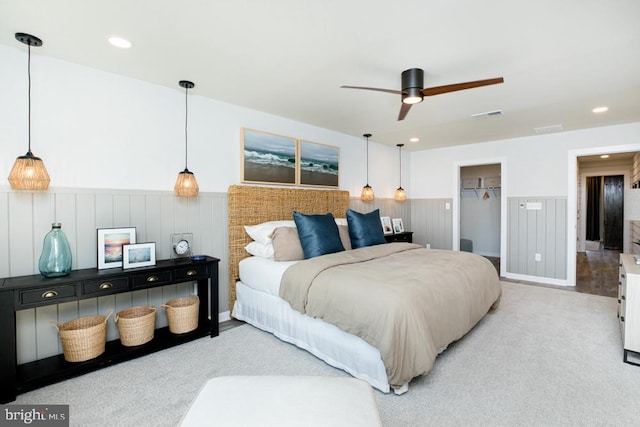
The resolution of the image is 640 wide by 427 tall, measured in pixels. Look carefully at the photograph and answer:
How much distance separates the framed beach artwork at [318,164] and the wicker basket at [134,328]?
2413mm

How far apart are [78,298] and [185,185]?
49.5 inches

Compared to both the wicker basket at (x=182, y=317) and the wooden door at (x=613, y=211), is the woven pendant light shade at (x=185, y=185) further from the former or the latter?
the wooden door at (x=613, y=211)

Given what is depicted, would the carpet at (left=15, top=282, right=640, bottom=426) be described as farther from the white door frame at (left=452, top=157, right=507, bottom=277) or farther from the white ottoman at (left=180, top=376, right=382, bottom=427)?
the white door frame at (left=452, top=157, right=507, bottom=277)

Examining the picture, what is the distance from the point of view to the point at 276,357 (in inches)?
101

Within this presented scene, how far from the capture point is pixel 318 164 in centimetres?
446

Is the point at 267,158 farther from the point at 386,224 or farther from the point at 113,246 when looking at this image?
the point at 386,224

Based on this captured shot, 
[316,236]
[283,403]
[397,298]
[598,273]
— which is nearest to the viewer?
[283,403]

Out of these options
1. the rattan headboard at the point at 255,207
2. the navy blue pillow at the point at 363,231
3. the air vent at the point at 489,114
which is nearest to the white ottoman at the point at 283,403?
the rattan headboard at the point at 255,207

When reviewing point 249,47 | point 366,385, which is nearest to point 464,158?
point 249,47

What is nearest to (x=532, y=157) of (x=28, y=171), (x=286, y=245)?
(x=286, y=245)

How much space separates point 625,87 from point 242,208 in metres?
4.07

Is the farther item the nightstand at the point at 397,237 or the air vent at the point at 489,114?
the nightstand at the point at 397,237

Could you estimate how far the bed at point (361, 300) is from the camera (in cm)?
197

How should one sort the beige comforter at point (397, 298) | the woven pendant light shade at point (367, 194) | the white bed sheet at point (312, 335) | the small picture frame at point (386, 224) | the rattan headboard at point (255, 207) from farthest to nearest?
the small picture frame at point (386, 224)
the woven pendant light shade at point (367, 194)
the rattan headboard at point (255, 207)
the white bed sheet at point (312, 335)
the beige comforter at point (397, 298)
